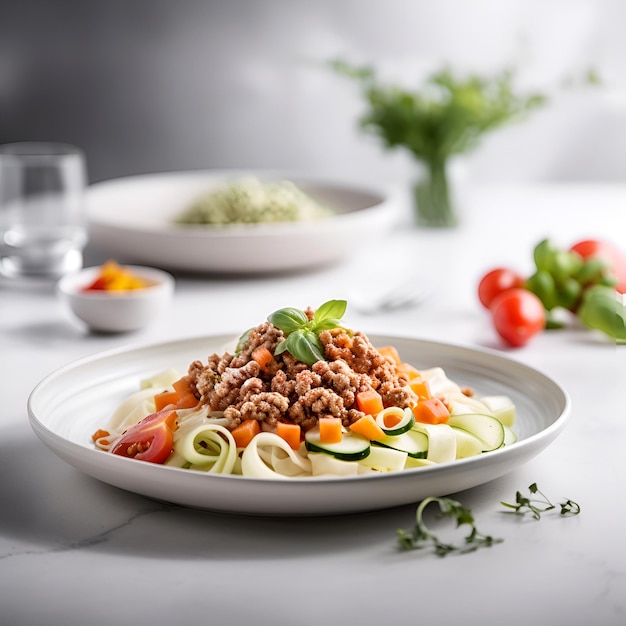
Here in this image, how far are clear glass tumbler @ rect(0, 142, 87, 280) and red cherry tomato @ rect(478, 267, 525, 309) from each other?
167cm

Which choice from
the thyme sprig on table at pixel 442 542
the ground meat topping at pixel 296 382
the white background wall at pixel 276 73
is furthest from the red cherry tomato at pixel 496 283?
the white background wall at pixel 276 73

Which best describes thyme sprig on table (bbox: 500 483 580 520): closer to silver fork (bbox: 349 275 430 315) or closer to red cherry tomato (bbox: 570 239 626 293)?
silver fork (bbox: 349 275 430 315)

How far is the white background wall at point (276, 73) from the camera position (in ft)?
20.7

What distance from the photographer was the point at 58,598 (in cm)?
159

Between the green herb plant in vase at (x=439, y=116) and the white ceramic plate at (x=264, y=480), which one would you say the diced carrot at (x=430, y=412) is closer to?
the white ceramic plate at (x=264, y=480)

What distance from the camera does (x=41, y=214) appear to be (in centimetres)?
392

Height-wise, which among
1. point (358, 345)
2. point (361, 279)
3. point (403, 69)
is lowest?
point (361, 279)

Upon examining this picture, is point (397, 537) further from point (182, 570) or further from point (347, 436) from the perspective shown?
point (182, 570)

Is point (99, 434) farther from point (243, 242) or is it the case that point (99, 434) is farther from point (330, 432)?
point (243, 242)

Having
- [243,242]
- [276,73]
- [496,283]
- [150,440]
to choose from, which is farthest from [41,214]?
[276,73]

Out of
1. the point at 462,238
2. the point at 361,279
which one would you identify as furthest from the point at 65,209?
the point at 462,238

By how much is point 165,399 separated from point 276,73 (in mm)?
4817

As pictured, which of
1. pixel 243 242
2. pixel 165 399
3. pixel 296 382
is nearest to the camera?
pixel 296 382

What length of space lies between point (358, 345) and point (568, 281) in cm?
158
